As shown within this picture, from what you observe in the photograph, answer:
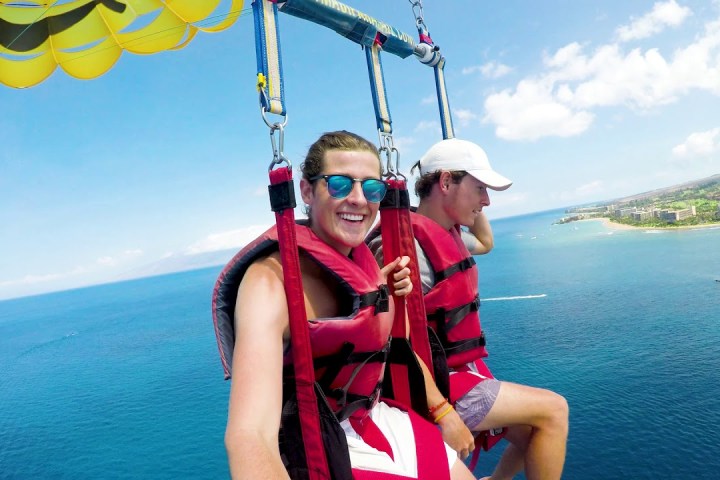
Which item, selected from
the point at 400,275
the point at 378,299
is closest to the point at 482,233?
the point at 400,275

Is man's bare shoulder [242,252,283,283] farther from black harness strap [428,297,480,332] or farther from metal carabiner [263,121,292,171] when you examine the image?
black harness strap [428,297,480,332]

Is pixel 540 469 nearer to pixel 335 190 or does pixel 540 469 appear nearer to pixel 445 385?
pixel 445 385

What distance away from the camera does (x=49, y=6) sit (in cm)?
490

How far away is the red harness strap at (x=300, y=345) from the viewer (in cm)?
185

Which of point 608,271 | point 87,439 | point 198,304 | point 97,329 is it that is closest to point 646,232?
point 608,271

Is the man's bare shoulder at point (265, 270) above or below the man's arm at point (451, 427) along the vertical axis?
above

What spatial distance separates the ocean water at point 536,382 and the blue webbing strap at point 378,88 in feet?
77.4

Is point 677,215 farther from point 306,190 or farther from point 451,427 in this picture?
point 306,190

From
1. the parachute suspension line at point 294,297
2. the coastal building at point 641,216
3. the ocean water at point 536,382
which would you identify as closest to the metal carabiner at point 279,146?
the parachute suspension line at point 294,297

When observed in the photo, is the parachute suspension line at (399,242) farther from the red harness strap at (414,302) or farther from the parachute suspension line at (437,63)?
the parachute suspension line at (437,63)

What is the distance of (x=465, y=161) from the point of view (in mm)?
3199

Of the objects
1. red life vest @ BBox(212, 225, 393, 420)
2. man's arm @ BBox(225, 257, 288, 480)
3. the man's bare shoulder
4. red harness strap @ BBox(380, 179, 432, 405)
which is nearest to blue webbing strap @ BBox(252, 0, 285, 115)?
red life vest @ BBox(212, 225, 393, 420)

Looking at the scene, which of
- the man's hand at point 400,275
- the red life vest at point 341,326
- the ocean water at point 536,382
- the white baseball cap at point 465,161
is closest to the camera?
the red life vest at point 341,326

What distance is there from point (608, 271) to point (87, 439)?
63541mm
